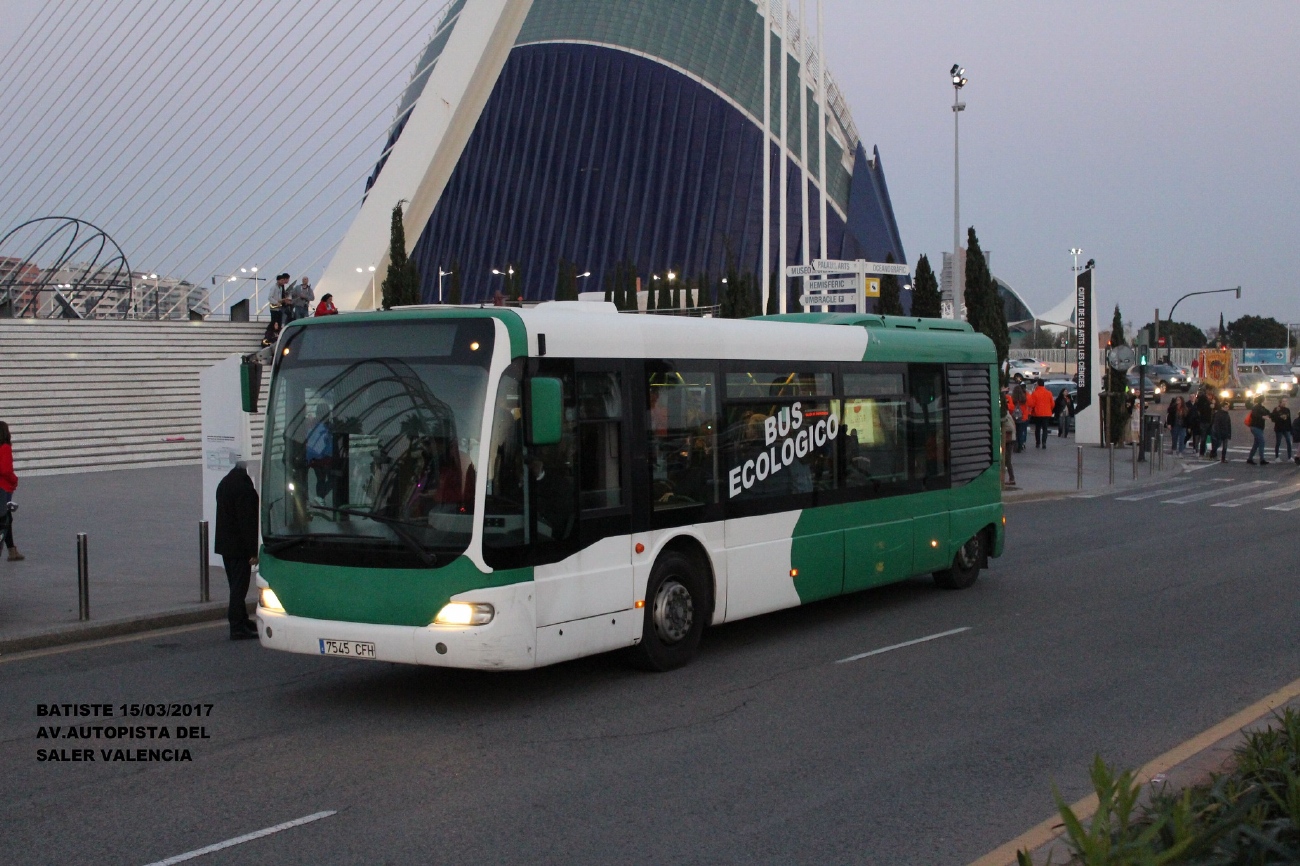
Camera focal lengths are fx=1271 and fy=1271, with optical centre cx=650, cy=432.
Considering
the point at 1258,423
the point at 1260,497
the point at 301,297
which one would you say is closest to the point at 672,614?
the point at 1260,497

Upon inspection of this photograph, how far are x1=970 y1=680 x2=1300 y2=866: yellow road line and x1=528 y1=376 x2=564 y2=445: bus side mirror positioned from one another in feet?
12.1

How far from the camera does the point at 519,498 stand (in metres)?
8.09

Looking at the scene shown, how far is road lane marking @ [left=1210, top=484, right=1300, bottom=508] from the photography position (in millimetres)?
24145

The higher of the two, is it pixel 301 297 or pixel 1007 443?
pixel 301 297

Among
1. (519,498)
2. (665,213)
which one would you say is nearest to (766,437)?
(519,498)

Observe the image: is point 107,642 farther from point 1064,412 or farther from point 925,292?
point 1064,412

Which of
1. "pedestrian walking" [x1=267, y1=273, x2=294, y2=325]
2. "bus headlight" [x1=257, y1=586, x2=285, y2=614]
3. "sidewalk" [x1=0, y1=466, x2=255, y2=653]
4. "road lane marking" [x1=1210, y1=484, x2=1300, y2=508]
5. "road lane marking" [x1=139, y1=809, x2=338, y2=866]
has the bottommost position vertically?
"road lane marking" [x1=1210, y1=484, x2=1300, y2=508]

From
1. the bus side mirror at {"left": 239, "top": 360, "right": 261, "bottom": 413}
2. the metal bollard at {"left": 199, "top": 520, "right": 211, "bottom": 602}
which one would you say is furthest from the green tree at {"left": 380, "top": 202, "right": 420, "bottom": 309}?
the bus side mirror at {"left": 239, "top": 360, "right": 261, "bottom": 413}

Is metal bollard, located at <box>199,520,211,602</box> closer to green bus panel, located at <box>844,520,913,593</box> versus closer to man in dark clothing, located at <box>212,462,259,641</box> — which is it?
man in dark clothing, located at <box>212,462,259,641</box>

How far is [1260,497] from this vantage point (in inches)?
1005

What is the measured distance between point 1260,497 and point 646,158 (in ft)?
190

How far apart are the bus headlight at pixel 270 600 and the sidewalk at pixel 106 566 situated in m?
3.18

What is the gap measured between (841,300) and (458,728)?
951 inches

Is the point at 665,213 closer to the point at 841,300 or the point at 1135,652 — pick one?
the point at 841,300
